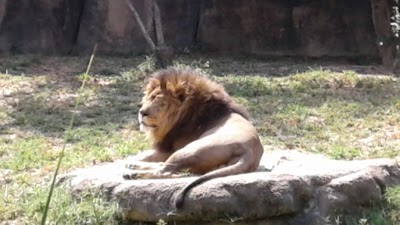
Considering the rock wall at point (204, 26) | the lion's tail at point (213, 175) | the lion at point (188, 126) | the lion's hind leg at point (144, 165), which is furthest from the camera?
the rock wall at point (204, 26)

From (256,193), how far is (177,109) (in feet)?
2.51

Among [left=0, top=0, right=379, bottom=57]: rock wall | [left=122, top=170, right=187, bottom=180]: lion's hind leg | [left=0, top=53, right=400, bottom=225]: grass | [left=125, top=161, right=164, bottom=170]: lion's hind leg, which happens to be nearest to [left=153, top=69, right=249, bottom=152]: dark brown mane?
[left=125, top=161, right=164, bottom=170]: lion's hind leg

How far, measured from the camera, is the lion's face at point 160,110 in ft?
14.6

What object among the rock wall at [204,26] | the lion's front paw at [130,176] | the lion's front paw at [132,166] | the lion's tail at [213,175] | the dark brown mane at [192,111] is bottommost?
the rock wall at [204,26]

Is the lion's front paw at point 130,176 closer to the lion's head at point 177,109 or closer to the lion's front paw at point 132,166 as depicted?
the lion's front paw at point 132,166

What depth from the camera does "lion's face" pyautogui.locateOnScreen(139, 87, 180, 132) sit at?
4445mm

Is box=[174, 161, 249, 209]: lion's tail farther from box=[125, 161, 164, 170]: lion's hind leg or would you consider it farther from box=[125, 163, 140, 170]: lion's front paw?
box=[125, 163, 140, 170]: lion's front paw

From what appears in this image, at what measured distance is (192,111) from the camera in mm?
4492

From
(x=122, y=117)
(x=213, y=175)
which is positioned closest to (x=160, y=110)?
(x=213, y=175)

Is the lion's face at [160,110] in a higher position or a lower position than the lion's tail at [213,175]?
higher

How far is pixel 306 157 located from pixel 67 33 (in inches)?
308

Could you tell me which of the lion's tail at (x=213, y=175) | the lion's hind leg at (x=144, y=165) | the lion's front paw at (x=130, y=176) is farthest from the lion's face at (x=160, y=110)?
the lion's tail at (x=213, y=175)

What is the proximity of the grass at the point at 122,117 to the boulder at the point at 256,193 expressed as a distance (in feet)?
0.29

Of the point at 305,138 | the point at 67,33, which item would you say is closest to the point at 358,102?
the point at 305,138
